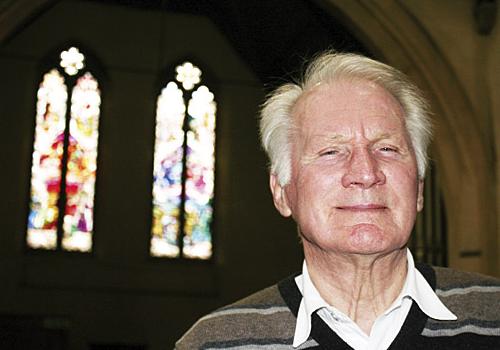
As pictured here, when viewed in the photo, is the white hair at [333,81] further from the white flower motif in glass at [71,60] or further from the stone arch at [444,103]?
the white flower motif in glass at [71,60]

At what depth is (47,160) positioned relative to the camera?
12.1 m

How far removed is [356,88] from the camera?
1.51 m

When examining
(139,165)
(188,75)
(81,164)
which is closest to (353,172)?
Answer: (139,165)

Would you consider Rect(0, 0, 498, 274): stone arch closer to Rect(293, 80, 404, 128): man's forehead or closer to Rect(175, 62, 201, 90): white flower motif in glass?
Rect(293, 80, 404, 128): man's forehead

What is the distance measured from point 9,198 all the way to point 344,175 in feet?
35.5

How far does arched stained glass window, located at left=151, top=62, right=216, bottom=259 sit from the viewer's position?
1232cm

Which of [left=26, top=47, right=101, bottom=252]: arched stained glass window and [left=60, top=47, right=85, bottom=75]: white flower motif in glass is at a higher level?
[left=60, top=47, right=85, bottom=75]: white flower motif in glass

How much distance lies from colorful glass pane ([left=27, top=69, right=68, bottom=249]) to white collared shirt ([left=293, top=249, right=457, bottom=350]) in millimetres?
10711

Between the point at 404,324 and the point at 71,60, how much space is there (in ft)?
37.3

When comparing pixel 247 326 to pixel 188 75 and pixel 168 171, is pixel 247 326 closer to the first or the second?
pixel 168 171

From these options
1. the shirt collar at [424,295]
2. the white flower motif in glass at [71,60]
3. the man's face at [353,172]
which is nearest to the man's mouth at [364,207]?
the man's face at [353,172]

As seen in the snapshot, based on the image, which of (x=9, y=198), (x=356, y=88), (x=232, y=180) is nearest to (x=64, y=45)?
(x=9, y=198)

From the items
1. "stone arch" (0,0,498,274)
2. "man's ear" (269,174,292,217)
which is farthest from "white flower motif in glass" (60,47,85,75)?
"man's ear" (269,174,292,217)

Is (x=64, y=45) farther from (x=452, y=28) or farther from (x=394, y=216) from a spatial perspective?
(x=394, y=216)
